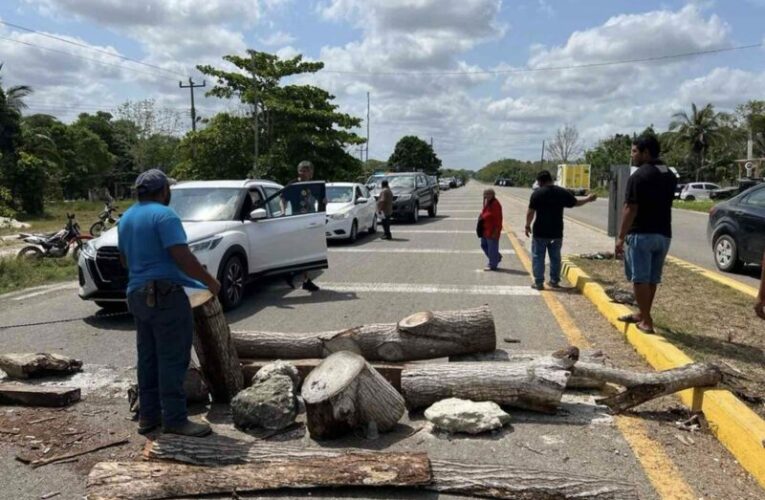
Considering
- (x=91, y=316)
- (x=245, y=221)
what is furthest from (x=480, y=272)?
(x=91, y=316)

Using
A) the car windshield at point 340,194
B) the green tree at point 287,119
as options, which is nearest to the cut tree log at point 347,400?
the car windshield at point 340,194

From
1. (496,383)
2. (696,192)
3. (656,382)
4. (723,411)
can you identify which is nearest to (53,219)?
(496,383)

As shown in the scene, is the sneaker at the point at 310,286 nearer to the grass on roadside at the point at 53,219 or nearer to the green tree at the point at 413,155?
the grass on roadside at the point at 53,219

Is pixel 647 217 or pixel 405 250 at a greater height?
pixel 647 217

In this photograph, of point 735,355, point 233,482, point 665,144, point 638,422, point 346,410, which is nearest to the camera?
point 233,482

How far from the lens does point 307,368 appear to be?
5.05 metres

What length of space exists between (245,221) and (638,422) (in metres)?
5.98

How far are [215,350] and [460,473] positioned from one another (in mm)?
2144

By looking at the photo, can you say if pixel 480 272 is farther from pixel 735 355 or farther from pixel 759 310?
pixel 759 310

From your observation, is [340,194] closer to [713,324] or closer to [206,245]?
[206,245]

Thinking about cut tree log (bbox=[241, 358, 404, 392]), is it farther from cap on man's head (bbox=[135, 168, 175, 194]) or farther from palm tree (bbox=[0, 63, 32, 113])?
palm tree (bbox=[0, 63, 32, 113])

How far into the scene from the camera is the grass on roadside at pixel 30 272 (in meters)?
Result: 11.0

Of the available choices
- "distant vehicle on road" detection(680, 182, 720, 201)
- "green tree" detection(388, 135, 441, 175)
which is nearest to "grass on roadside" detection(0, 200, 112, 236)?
"distant vehicle on road" detection(680, 182, 720, 201)

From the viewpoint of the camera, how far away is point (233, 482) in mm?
3535
